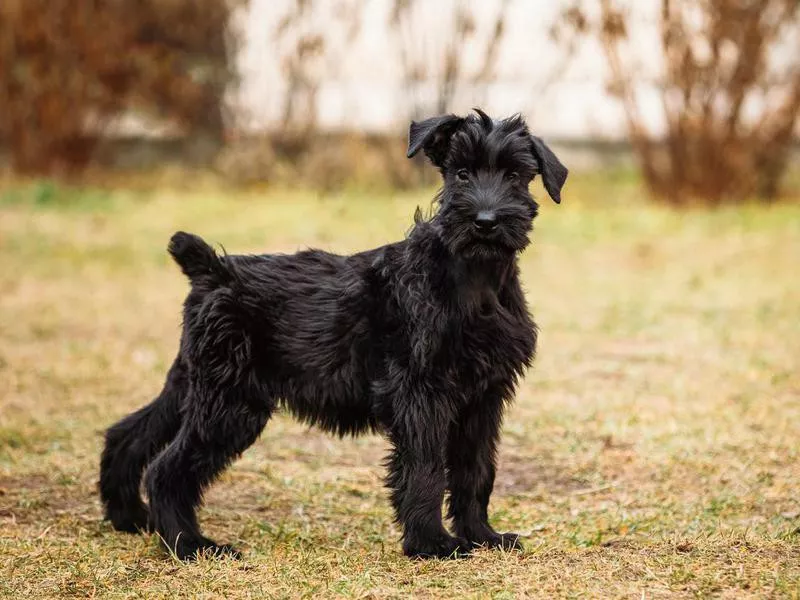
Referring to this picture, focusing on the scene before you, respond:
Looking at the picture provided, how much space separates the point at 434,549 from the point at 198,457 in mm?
1099

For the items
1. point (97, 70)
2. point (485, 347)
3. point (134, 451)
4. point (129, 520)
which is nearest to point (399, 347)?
point (485, 347)

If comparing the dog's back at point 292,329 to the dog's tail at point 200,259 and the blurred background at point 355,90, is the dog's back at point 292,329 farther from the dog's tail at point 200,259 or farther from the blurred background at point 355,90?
the blurred background at point 355,90

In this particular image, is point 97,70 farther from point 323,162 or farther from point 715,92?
point 715,92

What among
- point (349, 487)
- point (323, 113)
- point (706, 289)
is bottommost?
point (349, 487)

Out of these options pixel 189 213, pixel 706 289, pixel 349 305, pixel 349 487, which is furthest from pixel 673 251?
pixel 349 305

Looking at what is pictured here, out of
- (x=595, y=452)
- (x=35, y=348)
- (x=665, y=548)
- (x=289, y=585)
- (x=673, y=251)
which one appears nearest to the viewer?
(x=289, y=585)

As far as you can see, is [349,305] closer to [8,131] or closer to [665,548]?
[665,548]

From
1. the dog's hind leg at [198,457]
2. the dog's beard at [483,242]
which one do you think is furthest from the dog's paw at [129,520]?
the dog's beard at [483,242]

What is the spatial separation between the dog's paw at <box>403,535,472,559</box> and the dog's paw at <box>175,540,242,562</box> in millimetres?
755

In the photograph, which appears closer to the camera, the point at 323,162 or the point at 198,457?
the point at 198,457

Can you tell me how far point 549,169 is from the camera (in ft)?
17.0

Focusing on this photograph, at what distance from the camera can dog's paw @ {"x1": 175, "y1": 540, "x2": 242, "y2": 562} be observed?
509 centimetres

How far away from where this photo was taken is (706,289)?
12688 millimetres

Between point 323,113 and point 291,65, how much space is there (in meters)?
1.04
